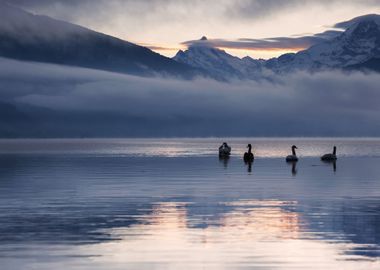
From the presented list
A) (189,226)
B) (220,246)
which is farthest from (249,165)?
(220,246)

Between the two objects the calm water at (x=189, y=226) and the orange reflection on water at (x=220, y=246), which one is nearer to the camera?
the orange reflection on water at (x=220, y=246)

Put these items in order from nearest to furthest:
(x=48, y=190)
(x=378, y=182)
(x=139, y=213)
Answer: (x=139, y=213) < (x=48, y=190) < (x=378, y=182)

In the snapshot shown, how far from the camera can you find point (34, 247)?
31156 mm

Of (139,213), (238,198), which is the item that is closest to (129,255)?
(139,213)

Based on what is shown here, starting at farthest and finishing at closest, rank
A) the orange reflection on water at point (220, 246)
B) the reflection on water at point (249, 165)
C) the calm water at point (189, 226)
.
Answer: the reflection on water at point (249, 165)
the calm water at point (189, 226)
the orange reflection on water at point (220, 246)

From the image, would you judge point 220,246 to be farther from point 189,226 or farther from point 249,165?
point 249,165

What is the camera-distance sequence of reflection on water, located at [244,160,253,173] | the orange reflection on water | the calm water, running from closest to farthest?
the orange reflection on water → the calm water → reflection on water, located at [244,160,253,173]

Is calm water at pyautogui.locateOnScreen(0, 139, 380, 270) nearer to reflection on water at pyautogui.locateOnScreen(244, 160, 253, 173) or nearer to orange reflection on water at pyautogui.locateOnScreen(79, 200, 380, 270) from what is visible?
orange reflection on water at pyautogui.locateOnScreen(79, 200, 380, 270)

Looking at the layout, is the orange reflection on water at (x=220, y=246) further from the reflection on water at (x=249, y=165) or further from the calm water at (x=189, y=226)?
the reflection on water at (x=249, y=165)

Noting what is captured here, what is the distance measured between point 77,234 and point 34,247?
151 inches

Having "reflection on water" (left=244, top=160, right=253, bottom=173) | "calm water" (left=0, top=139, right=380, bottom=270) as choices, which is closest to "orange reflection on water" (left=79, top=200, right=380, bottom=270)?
"calm water" (left=0, top=139, right=380, bottom=270)

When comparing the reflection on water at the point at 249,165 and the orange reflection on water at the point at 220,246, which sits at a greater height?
the reflection on water at the point at 249,165

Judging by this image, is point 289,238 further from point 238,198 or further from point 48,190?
point 48,190

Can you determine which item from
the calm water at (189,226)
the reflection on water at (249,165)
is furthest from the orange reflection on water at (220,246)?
the reflection on water at (249,165)
